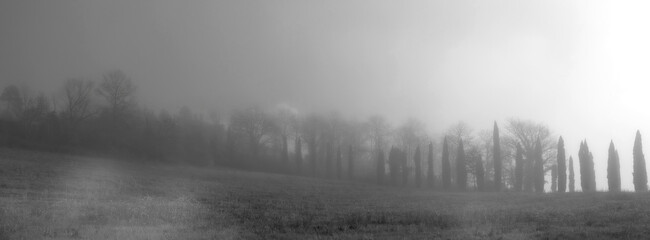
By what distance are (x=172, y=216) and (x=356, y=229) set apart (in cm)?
879

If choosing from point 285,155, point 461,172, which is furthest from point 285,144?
point 461,172

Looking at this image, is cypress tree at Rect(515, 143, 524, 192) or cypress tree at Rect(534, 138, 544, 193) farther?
cypress tree at Rect(515, 143, 524, 192)

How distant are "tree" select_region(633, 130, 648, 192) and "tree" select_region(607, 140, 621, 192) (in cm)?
420

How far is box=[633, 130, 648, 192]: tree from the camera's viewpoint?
269ft

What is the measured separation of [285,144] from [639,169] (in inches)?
2718

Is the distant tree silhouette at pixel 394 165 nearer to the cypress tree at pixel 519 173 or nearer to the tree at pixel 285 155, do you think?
the tree at pixel 285 155

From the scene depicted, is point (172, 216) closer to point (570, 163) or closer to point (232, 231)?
point (232, 231)

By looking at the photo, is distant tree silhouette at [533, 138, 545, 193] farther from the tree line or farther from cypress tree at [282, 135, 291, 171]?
cypress tree at [282, 135, 291, 171]

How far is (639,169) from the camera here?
82.7 meters

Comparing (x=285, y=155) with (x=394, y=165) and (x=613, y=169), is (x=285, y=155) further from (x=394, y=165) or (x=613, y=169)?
(x=613, y=169)

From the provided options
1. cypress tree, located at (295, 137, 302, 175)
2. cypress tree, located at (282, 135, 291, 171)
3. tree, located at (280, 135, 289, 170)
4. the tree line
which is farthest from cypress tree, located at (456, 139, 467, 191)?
tree, located at (280, 135, 289, 170)

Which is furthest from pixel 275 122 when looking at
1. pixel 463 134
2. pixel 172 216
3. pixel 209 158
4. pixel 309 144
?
pixel 172 216

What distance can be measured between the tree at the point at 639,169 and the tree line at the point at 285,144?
0.15 m

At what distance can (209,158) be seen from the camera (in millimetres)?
101500
